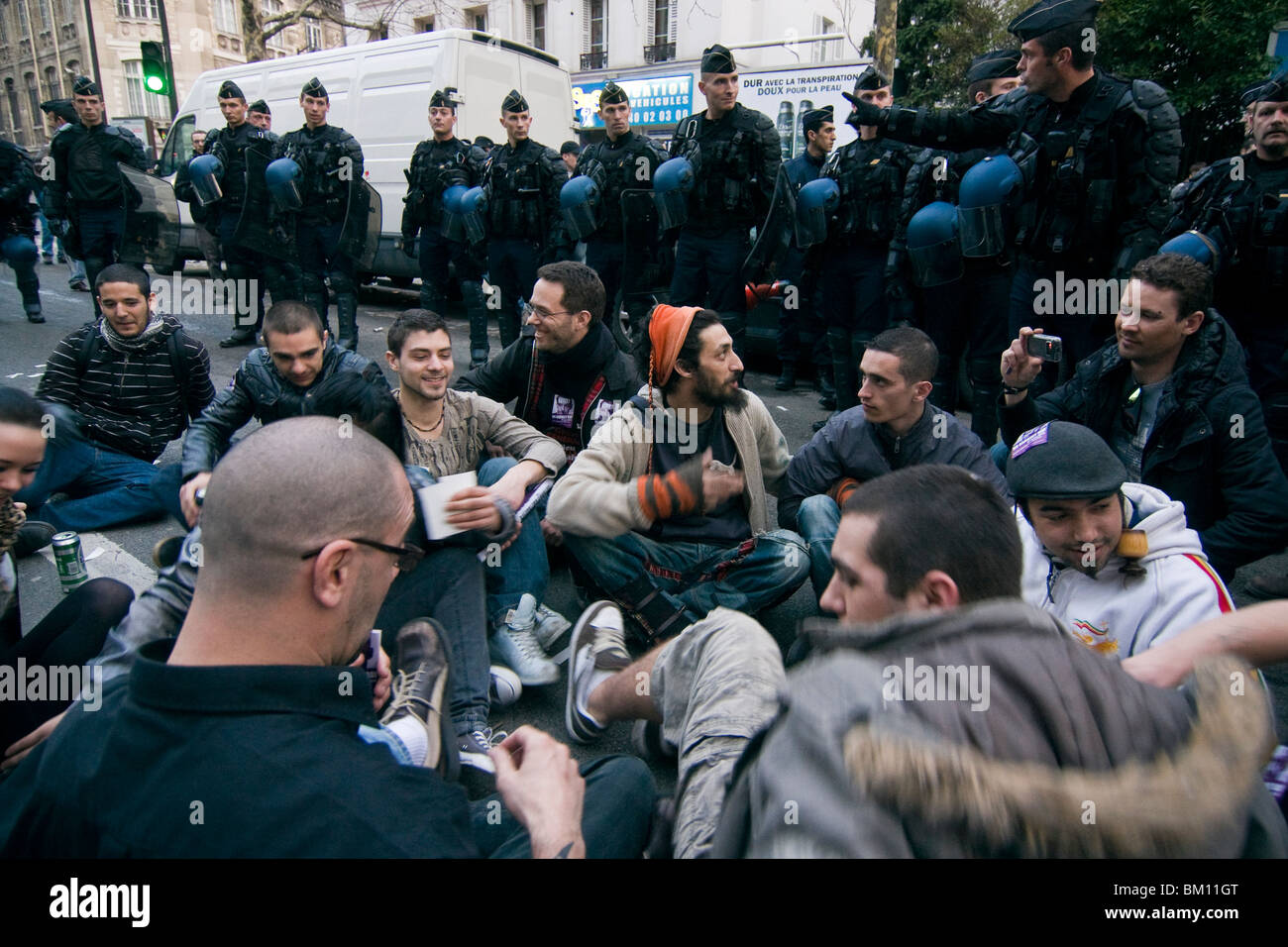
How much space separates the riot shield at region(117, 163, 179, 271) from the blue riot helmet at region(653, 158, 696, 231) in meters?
5.25

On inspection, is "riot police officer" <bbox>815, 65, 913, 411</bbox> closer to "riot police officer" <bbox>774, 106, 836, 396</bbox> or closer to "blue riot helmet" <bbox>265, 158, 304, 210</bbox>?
"riot police officer" <bbox>774, 106, 836, 396</bbox>

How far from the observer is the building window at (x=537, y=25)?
25.7 metres

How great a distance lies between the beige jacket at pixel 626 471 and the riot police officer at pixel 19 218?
Result: 817cm

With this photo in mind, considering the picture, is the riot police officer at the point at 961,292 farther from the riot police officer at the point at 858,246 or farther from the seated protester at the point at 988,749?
the seated protester at the point at 988,749

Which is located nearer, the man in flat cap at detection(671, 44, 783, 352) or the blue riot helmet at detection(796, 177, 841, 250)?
the blue riot helmet at detection(796, 177, 841, 250)

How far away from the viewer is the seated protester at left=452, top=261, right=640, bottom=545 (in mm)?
3590

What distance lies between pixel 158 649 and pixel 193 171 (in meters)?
7.73

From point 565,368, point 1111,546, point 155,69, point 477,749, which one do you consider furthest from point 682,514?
point 155,69

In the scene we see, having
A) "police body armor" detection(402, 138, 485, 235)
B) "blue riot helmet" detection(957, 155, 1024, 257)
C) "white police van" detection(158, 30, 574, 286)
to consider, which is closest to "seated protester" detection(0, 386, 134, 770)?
"blue riot helmet" detection(957, 155, 1024, 257)

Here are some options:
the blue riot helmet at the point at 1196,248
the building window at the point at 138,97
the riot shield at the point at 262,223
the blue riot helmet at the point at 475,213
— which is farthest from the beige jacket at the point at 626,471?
the building window at the point at 138,97

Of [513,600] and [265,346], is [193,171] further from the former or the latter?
[513,600]

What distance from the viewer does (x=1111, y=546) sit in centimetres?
197

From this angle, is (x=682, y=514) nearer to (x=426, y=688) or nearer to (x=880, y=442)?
(x=880, y=442)
